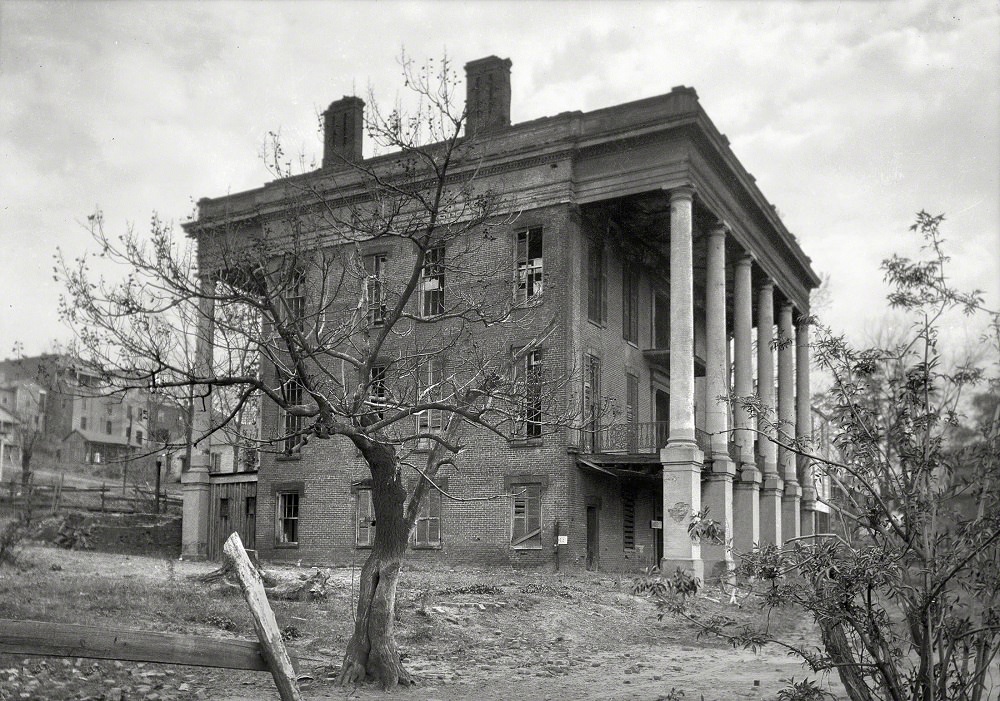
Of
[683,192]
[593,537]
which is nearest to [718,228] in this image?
[683,192]

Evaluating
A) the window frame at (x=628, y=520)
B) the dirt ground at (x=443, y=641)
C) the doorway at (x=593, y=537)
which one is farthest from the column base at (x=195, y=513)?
the window frame at (x=628, y=520)

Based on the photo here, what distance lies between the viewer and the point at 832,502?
823cm

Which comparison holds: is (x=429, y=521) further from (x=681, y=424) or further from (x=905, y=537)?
(x=905, y=537)

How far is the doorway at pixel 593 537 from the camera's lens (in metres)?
29.7

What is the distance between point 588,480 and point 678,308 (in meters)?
5.82

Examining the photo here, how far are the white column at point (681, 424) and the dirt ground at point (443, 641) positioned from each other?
8.98 ft

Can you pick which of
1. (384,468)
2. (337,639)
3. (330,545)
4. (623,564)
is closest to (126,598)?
(337,639)

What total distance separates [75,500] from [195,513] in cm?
2079

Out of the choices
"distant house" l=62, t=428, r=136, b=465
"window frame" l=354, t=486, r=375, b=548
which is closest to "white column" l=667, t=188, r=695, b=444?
"window frame" l=354, t=486, r=375, b=548

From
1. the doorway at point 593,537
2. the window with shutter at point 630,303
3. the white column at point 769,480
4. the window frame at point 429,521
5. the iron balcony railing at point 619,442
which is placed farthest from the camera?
the white column at point 769,480

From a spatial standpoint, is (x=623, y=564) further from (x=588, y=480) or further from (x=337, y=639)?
(x=337, y=639)

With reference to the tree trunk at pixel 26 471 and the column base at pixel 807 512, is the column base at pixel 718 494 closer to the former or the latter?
the column base at pixel 807 512

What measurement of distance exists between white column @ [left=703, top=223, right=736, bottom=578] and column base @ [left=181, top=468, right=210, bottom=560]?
1822 cm

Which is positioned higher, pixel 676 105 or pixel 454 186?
pixel 676 105
